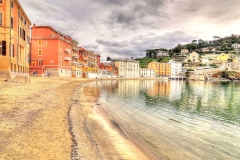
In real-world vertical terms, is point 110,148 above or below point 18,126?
Answer: below

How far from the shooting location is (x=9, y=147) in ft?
25.8

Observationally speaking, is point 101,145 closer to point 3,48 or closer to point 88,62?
point 3,48

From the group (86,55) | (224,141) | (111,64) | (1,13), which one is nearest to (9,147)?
(224,141)

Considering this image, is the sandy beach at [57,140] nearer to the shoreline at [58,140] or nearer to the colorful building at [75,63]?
the shoreline at [58,140]

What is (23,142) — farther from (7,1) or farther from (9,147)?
(7,1)

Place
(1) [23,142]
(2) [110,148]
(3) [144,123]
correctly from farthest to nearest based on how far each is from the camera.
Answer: (3) [144,123] → (2) [110,148] → (1) [23,142]

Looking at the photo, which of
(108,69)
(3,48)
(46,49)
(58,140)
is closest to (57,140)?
(58,140)

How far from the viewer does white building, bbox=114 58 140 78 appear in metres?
171

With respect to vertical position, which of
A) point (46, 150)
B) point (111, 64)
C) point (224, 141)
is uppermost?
point (111, 64)

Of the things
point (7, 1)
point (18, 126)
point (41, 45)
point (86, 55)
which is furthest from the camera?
point (86, 55)

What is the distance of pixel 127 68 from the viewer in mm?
178000

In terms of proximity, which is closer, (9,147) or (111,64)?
(9,147)

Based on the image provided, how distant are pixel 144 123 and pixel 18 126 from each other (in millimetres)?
9549

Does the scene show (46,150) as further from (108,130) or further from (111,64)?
(111,64)
